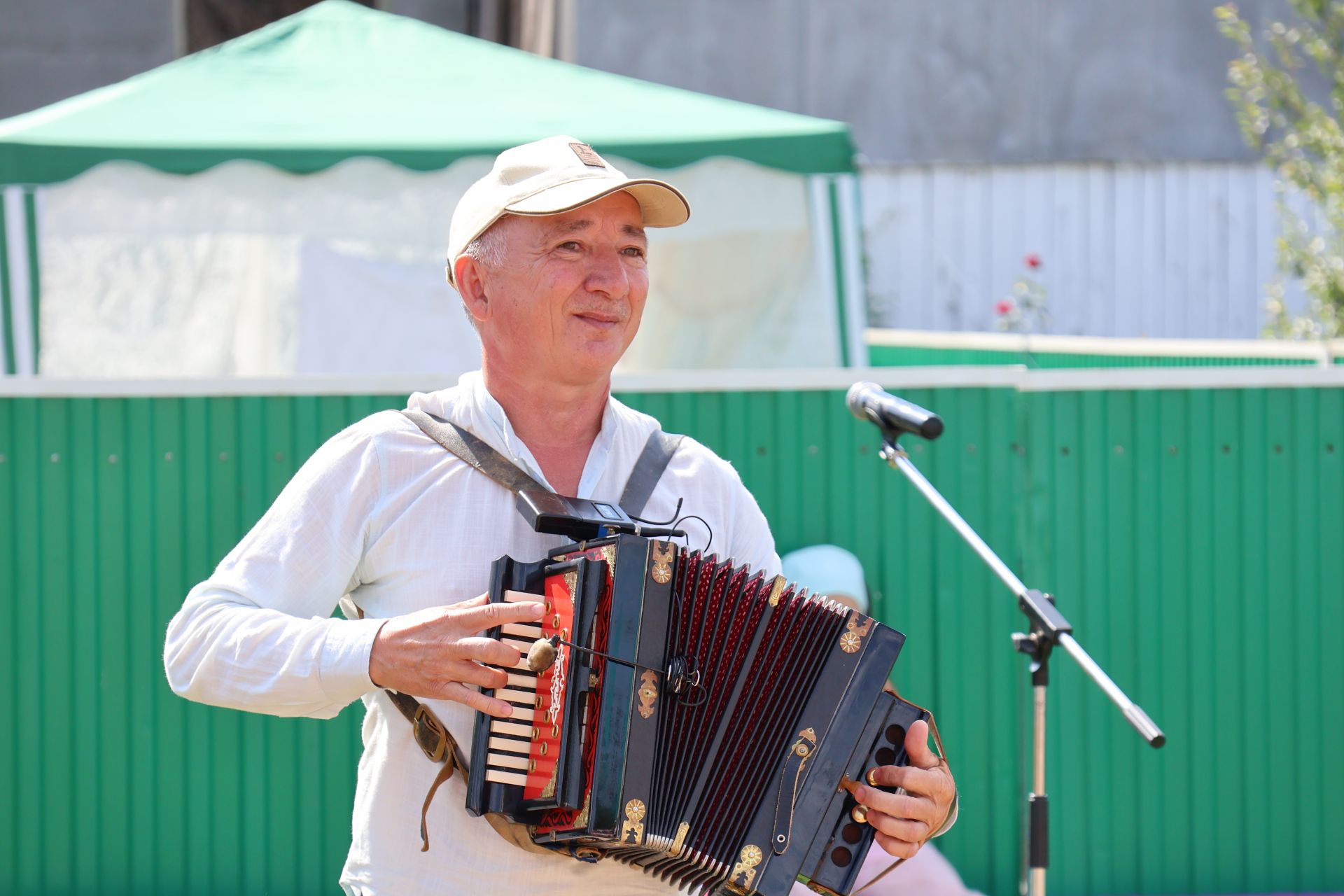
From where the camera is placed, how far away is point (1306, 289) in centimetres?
1157

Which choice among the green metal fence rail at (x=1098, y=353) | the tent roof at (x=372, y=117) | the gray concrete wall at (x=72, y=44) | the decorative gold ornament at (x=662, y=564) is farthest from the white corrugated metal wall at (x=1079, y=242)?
the decorative gold ornament at (x=662, y=564)

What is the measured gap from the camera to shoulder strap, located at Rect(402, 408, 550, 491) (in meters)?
2.27

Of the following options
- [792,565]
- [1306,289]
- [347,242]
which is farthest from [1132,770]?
[1306,289]

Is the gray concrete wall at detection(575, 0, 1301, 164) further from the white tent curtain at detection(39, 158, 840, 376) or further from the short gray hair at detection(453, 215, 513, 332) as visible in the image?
the short gray hair at detection(453, 215, 513, 332)

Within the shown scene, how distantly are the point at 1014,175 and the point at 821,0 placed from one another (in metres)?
2.92

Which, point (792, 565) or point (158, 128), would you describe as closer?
point (792, 565)

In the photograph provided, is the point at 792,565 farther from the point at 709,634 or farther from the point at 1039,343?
the point at 1039,343

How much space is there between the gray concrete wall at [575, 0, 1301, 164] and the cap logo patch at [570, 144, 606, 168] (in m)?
14.6

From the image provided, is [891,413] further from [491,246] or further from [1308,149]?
[1308,149]

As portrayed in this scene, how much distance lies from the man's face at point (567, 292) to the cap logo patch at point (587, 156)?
59mm

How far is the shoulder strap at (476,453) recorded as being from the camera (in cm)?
227

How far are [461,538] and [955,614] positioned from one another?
112 inches

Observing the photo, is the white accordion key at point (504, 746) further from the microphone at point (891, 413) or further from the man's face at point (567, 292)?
the microphone at point (891, 413)

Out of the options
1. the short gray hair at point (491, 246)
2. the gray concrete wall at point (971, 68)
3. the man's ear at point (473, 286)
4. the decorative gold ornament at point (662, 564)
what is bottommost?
the decorative gold ornament at point (662, 564)
